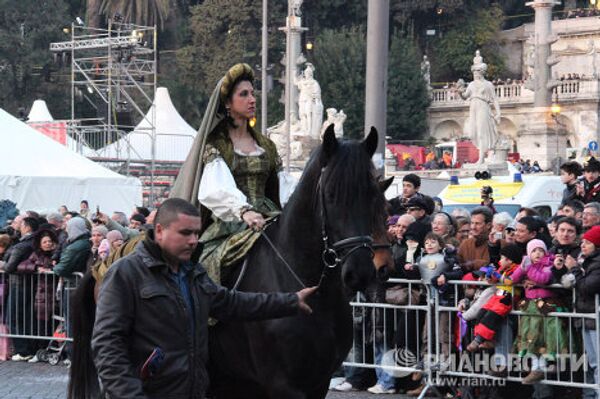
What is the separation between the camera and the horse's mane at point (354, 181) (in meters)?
6.46

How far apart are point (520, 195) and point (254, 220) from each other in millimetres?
12383

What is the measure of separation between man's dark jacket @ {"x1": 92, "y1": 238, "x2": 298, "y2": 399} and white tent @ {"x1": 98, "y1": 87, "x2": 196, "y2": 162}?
124 feet

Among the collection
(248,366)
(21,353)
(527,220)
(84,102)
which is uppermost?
(84,102)

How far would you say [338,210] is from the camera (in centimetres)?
650

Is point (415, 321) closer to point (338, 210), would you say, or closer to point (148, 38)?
point (338, 210)

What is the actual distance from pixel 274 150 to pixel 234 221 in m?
0.62

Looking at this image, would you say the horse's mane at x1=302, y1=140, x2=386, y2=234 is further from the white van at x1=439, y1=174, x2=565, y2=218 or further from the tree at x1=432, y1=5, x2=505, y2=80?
the tree at x1=432, y1=5, x2=505, y2=80

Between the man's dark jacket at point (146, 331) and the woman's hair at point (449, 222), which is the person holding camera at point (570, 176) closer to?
the woman's hair at point (449, 222)

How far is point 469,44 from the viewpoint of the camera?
241 feet

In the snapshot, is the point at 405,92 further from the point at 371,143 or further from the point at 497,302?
the point at 371,143

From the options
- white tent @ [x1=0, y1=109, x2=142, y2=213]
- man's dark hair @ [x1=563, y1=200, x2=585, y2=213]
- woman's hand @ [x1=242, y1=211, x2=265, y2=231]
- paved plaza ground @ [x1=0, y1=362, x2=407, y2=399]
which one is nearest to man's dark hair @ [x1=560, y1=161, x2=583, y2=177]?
man's dark hair @ [x1=563, y1=200, x2=585, y2=213]

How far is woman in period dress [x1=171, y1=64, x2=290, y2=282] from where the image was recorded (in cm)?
725

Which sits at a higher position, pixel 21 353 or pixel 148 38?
pixel 148 38

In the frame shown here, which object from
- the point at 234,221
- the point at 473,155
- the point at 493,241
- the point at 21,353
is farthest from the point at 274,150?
the point at 473,155
